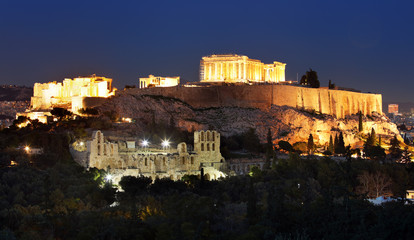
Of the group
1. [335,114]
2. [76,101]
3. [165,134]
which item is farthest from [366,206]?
[335,114]

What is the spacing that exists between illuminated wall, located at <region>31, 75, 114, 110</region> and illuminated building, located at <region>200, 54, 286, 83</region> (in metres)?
13.6

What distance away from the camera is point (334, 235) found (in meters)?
22.3

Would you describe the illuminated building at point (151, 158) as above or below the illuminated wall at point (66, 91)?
below

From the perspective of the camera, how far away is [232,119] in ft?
207

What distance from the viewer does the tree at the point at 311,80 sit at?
76750 millimetres

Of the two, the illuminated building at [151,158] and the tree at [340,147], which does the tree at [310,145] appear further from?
the illuminated building at [151,158]

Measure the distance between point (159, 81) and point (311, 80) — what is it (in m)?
19.4

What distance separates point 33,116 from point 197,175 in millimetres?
27484

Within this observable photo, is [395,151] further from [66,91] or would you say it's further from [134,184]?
[66,91]

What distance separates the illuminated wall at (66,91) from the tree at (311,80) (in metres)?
25.2

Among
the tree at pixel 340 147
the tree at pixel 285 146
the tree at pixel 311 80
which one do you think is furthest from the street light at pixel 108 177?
the tree at pixel 311 80

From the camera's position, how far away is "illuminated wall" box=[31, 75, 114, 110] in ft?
219

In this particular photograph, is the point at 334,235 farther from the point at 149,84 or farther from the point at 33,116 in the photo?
the point at 149,84

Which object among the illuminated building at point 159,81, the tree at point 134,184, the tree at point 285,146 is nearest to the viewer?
the tree at point 134,184
